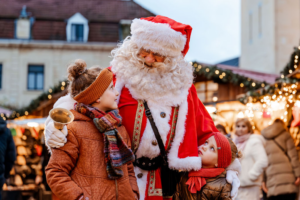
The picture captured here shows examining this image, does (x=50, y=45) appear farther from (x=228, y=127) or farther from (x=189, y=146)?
(x=189, y=146)

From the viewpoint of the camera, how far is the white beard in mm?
3021

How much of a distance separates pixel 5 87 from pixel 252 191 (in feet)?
57.1

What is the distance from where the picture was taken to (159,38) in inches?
119

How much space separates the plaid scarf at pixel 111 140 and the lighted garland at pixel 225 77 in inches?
308

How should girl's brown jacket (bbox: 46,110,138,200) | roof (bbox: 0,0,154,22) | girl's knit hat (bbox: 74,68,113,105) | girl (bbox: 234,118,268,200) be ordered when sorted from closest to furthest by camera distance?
girl's brown jacket (bbox: 46,110,138,200) → girl's knit hat (bbox: 74,68,113,105) → girl (bbox: 234,118,268,200) → roof (bbox: 0,0,154,22)

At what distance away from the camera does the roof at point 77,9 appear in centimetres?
2155

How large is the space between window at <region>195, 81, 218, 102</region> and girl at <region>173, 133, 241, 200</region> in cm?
847

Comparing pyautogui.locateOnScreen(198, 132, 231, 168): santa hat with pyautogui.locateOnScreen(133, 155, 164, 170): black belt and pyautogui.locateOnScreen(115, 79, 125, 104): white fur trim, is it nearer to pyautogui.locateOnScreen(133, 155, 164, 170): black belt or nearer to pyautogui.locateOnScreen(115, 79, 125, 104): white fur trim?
pyautogui.locateOnScreen(133, 155, 164, 170): black belt

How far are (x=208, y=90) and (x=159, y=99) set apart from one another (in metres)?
8.85

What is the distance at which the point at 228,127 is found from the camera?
32.8 feet

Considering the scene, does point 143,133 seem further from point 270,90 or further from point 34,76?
point 34,76

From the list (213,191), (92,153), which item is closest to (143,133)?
(92,153)

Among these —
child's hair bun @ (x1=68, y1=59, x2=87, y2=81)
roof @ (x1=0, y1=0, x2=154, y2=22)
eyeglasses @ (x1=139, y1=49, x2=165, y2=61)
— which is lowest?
child's hair bun @ (x1=68, y1=59, x2=87, y2=81)

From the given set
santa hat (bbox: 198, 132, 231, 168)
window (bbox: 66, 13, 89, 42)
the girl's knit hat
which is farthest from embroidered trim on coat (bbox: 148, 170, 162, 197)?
window (bbox: 66, 13, 89, 42)
